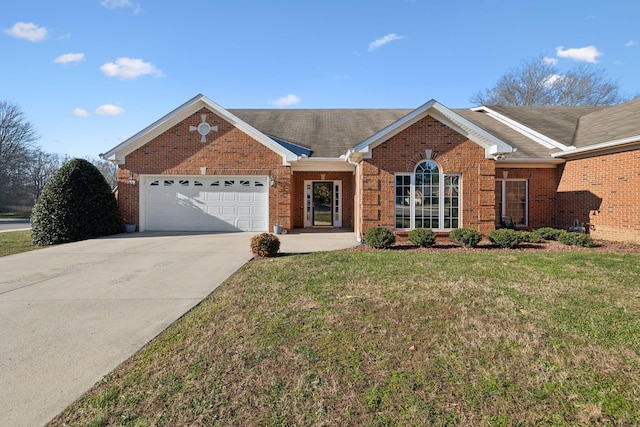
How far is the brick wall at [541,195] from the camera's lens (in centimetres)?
1341

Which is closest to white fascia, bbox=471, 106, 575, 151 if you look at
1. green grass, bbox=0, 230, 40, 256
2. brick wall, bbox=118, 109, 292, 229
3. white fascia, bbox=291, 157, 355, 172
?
white fascia, bbox=291, 157, 355, 172

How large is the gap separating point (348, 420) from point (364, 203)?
881cm

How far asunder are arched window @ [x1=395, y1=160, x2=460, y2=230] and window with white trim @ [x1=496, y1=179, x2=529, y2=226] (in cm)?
346

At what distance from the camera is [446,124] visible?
11109mm

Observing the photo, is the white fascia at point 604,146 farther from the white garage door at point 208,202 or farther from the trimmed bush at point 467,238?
the white garage door at point 208,202

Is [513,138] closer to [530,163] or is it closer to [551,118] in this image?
[530,163]

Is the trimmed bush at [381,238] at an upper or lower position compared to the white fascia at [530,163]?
lower

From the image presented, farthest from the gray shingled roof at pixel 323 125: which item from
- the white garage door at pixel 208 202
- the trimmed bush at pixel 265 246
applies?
the trimmed bush at pixel 265 246

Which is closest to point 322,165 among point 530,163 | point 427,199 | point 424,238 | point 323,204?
point 323,204

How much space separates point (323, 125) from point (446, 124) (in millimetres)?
7374

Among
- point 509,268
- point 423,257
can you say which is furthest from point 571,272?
point 423,257

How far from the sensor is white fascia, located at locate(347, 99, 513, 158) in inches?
422

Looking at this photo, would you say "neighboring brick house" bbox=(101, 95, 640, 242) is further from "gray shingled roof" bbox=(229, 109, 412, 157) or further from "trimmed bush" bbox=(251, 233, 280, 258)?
"trimmed bush" bbox=(251, 233, 280, 258)

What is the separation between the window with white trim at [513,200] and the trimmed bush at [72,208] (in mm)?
15273
